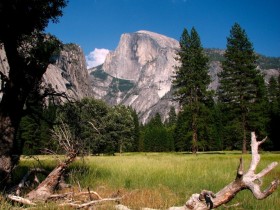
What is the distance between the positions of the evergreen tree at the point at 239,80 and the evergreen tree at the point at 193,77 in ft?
8.56

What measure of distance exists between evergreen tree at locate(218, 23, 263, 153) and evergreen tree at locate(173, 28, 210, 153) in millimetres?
2609

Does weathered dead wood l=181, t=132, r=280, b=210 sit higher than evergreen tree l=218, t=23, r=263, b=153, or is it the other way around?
evergreen tree l=218, t=23, r=263, b=153

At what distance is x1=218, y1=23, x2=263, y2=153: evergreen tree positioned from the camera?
1674 inches

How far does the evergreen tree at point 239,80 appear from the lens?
140 ft

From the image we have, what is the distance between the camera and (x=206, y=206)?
471 centimetres

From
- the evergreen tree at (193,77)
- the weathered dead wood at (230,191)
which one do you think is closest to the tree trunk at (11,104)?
the weathered dead wood at (230,191)

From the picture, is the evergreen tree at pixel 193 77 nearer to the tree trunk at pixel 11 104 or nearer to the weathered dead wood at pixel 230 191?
the tree trunk at pixel 11 104

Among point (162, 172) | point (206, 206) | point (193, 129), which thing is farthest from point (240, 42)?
point (206, 206)

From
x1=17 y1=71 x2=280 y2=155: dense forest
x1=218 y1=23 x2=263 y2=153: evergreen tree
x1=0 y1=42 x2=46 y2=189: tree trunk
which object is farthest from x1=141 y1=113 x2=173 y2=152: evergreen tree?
x1=0 y1=42 x2=46 y2=189: tree trunk

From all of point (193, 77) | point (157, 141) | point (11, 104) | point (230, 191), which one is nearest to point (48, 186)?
point (11, 104)

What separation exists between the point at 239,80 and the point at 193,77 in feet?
20.9

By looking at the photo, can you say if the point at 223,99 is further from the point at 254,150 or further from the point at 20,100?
the point at 254,150

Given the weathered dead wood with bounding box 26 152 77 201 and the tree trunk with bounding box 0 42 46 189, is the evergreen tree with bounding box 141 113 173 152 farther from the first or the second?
the weathered dead wood with bounding box 26 152 77 201

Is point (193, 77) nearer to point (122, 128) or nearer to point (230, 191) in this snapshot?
point (122, 128)
